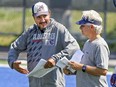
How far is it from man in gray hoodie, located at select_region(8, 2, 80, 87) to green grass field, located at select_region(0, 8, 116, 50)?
35.1 ft

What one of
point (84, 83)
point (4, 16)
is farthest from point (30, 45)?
point (4, 16)

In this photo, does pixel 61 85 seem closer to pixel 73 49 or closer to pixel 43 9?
pixel 73 49

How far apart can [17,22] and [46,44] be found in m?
12.2

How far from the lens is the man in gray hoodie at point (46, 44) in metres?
5.28

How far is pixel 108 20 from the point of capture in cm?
1633

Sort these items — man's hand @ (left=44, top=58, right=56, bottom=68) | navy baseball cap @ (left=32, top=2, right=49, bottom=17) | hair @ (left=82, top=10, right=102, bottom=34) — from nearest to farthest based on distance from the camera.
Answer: hair @ (left=82, top=10, right=102, bottom=34), man's hand @ (left=44, top=58, right=56, bottom=68), navy baseball cap @ (left=32, top=2, right=49, bottom=17)

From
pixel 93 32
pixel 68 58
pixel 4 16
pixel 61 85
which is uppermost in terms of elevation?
pixel 93 32

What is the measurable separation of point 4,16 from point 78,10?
292cm

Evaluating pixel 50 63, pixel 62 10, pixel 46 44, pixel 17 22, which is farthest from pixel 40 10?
pixel 17 22

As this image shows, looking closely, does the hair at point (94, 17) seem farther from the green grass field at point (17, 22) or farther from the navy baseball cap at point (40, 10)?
the green grass field at point (17, 22)

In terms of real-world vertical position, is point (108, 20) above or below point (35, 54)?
below

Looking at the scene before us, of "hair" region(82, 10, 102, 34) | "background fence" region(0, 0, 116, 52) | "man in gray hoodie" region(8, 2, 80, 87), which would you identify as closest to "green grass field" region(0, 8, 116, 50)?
"background fence" region(0, 0, 116, 52)

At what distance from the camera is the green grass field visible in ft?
53.6

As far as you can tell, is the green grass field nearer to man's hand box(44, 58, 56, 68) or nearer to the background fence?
the background fence
